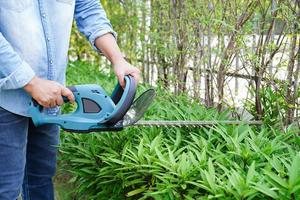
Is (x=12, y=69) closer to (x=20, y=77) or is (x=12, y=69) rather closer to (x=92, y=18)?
(x=20, y=77)

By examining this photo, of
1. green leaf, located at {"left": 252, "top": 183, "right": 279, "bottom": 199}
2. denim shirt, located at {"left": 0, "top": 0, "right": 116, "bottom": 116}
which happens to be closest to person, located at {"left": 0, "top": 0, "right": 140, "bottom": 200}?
denim shirt, located at {"left": 0, "top": 0, "right": 116, "bottom": 116}

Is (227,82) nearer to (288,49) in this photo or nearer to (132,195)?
(288,49)

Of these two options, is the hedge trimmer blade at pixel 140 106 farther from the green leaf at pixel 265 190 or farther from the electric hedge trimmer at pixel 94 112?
the green leaf at pixel 265 190

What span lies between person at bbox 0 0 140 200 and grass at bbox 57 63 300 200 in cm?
52

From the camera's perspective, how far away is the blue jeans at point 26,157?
2.35 m

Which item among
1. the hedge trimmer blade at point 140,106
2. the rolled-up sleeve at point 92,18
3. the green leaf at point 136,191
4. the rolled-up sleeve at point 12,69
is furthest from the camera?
the green leaf at point 136,191

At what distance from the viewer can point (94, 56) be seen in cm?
834

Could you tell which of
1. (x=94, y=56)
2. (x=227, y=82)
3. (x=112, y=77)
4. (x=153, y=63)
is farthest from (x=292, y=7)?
(x=94, y=56)

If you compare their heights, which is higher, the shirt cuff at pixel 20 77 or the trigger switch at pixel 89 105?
the shirt cuff at pixel 20 77

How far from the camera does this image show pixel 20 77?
7.11 ft

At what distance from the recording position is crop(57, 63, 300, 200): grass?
7.84ft

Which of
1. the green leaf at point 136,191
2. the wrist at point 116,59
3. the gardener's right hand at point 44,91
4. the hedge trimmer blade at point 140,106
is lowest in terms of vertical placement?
the green leaf at point 136,191

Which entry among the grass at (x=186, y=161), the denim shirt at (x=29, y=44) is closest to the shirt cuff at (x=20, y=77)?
the denim shirt at (x=29, y=44)

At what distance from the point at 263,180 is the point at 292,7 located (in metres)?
1.39
